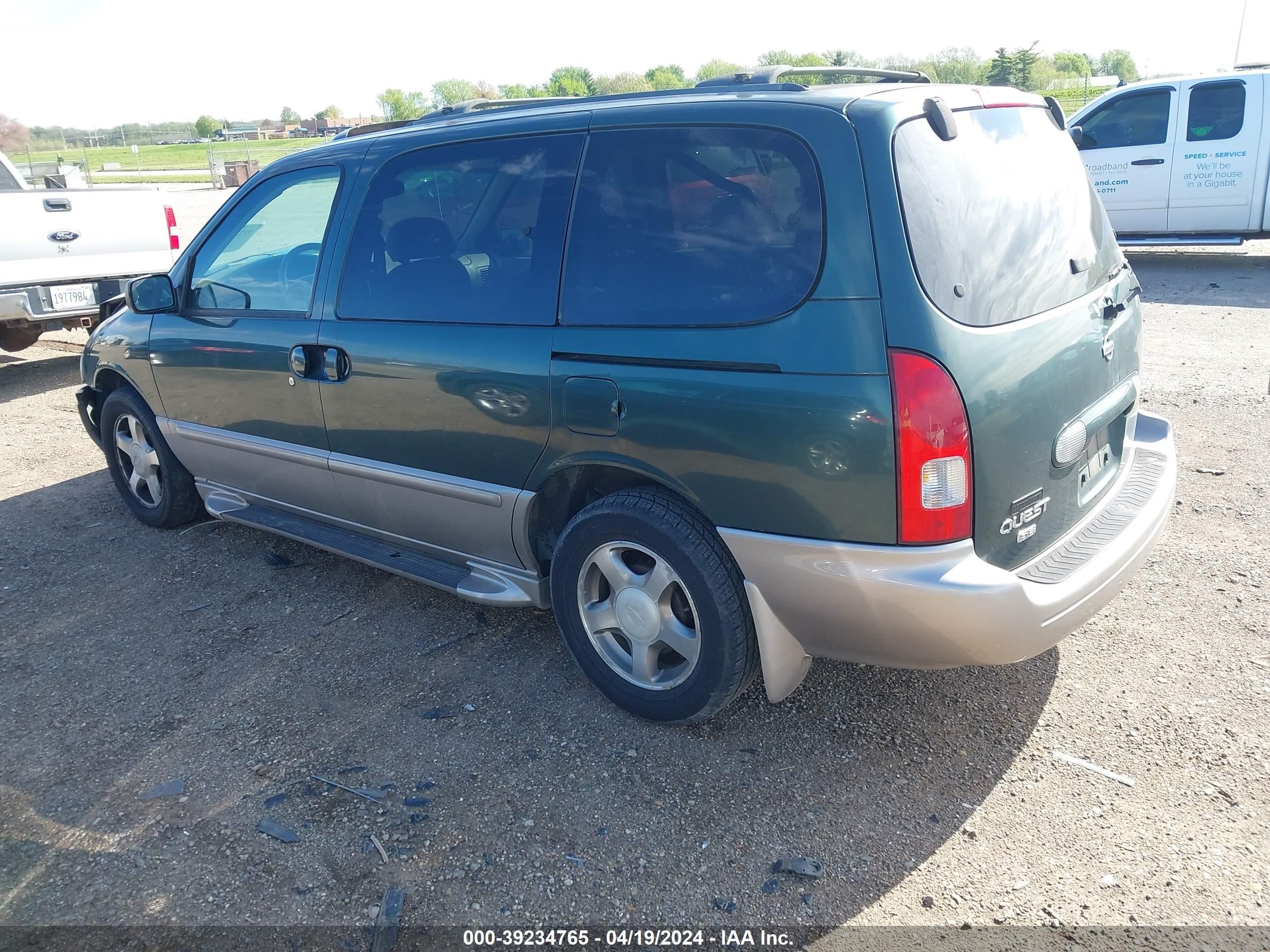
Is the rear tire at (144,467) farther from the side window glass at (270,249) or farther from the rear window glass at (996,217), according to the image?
the rear window glass at (996,217)

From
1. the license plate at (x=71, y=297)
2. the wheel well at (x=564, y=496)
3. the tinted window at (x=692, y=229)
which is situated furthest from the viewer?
the license plate at (x=71, y=297)

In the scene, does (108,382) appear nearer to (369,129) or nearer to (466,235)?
(369,129)

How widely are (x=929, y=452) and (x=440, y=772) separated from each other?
177 cm

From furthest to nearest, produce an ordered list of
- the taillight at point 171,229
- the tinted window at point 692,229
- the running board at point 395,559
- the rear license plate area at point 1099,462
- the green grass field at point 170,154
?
the green grass field at point 170,154
the taillight at point 171,229
the running board at point 395,559
the rear license plate area at point 1099,462
the tinted window at point 692,229

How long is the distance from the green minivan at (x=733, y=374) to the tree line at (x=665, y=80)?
1.89ft

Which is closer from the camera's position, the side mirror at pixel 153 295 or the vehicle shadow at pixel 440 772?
the vehicle shadow at pixel 440 772

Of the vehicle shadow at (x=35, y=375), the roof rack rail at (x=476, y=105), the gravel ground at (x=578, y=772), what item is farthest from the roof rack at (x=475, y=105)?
the vehicle shadow at (x=35, y=375)

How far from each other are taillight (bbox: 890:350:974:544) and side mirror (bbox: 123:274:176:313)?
354cm

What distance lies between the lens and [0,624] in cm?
416

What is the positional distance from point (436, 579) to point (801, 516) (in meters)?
1.60

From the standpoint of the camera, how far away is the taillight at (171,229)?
879cm

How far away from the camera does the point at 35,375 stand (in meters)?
8.87

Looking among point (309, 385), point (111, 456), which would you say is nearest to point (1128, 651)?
point (309, 385)

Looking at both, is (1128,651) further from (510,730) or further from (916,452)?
(510,730)
